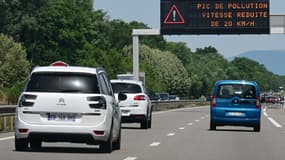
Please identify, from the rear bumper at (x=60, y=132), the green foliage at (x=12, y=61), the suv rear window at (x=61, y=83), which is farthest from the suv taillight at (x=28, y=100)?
the green foliage at (x=12, y=61)

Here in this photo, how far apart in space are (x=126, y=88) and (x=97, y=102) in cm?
1432

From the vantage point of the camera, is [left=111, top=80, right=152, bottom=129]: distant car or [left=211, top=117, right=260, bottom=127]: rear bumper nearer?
[left=211, top=117, right=260, bottom=127]: rear bumper

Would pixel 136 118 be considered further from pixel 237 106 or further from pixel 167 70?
pixel 167 70

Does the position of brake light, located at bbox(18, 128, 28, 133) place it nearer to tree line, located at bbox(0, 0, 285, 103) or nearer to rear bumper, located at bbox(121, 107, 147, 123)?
rear bumper, located at bbox(121, 107, 147, 123)

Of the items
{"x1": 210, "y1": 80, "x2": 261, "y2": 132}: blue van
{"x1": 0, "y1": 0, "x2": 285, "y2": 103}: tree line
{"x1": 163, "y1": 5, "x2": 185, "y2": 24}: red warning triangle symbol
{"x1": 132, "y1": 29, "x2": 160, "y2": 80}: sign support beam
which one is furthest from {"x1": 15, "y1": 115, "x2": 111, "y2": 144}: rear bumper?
{"x1": 0, "y1": 0, "x2": 285, "y2": 103}: tree line

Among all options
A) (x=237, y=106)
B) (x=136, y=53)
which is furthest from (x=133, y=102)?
(x=136, y=53)

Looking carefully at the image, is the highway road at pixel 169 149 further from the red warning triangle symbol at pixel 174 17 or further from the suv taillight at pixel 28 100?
the red warning triangle symbol at pixel 174 17

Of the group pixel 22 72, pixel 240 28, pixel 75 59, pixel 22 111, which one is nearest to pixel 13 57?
pixel 22 72

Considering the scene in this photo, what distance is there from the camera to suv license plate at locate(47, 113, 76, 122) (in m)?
17.7

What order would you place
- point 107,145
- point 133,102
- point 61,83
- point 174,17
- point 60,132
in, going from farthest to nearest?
1. point 174,17
2. point 133,102
3. point 107,145
4. point 61,83
5. point 60,132

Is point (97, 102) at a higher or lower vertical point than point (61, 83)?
lower

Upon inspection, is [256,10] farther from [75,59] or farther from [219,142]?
[75,59]

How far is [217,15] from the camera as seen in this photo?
184 ft

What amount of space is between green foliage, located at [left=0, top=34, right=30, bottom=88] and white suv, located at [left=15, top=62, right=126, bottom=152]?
75413 mm
